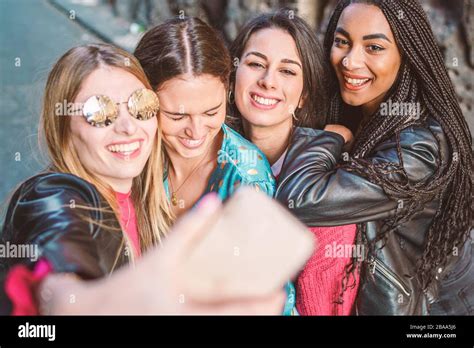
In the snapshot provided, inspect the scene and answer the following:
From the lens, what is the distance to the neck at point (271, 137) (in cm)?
239

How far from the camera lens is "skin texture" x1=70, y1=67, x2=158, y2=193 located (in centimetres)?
217

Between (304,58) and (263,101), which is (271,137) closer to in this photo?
(263,101)

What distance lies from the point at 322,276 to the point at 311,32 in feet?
2.90

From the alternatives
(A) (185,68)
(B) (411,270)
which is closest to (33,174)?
(A) (185,68)

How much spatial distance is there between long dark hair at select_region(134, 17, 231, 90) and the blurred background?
0.09 meters

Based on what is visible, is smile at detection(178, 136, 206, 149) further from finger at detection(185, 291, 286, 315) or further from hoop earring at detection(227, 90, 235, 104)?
finger at detection(185, 291, 286, 315)

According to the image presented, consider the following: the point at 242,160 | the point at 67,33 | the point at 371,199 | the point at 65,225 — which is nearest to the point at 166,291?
the point at 65,225

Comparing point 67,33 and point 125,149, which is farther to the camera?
point 67,33

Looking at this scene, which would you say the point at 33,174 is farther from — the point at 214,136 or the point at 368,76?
the point at 368,76

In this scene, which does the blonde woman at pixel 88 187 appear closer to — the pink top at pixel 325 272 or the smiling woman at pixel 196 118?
the smiling woman at pixel 196 118

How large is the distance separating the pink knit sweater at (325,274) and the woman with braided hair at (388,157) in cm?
4

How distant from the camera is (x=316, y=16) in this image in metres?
2.40

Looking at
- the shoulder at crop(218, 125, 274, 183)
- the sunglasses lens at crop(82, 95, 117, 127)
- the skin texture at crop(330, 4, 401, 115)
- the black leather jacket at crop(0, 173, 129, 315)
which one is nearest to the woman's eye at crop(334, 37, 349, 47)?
the skin texture at crop(330, 4, 401, 115)

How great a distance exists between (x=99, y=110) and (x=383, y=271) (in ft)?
3.86
